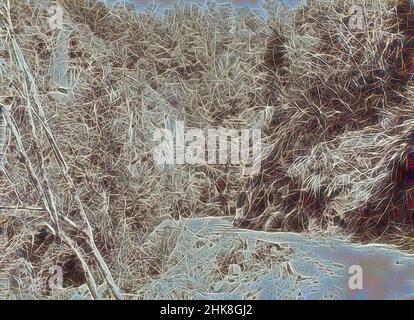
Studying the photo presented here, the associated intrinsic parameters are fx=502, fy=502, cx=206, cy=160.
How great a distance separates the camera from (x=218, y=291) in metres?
3.21

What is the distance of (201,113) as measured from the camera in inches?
125

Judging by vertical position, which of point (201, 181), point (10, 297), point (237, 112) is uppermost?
point (237, 112)

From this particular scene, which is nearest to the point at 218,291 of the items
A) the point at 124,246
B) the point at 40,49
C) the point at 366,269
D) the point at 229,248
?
the point at 229,248

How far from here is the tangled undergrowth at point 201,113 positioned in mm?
3141

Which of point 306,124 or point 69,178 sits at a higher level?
point 306,124

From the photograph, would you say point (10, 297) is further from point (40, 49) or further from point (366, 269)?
point (366, 269)

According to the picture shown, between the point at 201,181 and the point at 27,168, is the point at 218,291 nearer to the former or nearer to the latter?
the point at 201,181

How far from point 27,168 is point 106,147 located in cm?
53

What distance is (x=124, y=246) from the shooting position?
10.6 ft

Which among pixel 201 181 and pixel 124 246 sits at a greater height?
pixel 201 181

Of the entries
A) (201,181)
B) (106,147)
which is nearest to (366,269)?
(201,181)

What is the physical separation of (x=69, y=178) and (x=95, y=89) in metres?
0.59

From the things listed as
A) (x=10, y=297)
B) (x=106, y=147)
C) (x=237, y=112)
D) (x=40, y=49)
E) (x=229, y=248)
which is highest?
(x=40, y=49)

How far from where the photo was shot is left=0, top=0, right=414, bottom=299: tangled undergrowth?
3.14m
